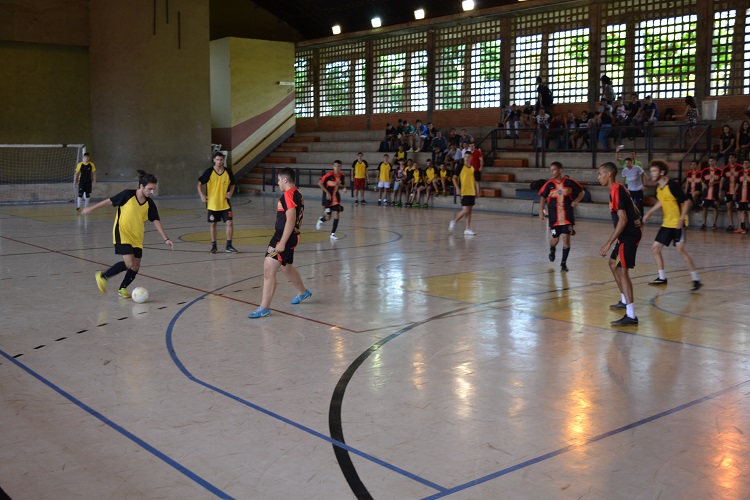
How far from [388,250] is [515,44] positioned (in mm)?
18582

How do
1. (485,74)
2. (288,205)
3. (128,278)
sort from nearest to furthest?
(288,205), (128,278), (485,74)

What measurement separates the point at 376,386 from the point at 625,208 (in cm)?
381

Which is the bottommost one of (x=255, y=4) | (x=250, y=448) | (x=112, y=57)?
(x=250, y=448)

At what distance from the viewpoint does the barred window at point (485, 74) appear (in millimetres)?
31281

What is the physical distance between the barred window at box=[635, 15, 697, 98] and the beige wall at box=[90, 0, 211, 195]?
1707cm

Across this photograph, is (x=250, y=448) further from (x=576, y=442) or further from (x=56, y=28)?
(x=56, y=28)

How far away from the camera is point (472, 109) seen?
32375 millimetres

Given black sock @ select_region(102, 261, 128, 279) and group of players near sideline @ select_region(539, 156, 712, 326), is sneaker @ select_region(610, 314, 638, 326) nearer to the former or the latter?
group of players near sideline @ select_region(539, 156, 712, 326)

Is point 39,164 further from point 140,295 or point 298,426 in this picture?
point 298,426

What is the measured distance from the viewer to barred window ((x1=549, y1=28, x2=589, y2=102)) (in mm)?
28484

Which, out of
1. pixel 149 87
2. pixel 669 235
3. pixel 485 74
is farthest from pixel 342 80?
pixel 669 235

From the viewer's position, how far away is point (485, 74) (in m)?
31.8

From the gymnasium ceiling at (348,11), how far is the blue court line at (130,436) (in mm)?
26652

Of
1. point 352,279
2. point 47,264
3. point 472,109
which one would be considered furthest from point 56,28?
point 352,279
